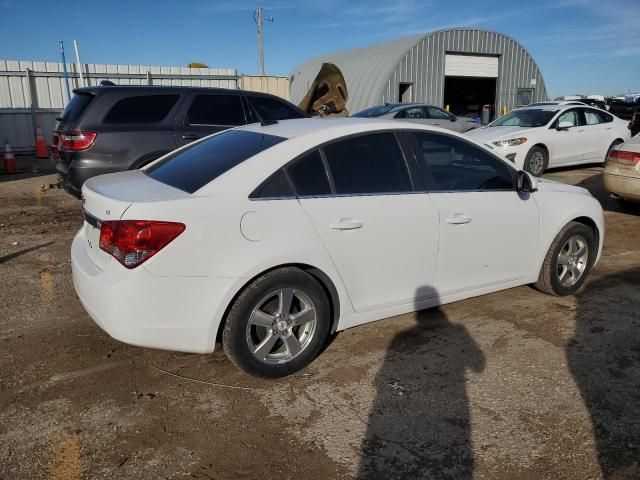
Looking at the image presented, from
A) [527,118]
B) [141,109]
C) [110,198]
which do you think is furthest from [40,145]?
[110,198]

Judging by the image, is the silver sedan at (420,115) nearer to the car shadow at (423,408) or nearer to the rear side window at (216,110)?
the rear side window at (216,110)

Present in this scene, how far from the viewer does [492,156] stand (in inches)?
165

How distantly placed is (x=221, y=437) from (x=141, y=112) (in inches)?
210

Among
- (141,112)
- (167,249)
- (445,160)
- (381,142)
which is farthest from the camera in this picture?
(141,112)

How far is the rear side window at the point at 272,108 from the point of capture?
26.1 feet

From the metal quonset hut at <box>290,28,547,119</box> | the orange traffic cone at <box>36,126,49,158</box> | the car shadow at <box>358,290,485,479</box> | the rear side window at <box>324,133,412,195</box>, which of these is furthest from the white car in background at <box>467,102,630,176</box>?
the metal quonset hut at <box>290,28,547,119</box>

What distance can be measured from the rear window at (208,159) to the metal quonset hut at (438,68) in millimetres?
21179

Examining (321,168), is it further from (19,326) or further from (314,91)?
(314,91)

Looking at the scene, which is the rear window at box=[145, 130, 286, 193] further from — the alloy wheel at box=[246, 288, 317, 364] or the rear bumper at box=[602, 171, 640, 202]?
the rear bumper at box=[602, 171, 640, 202]

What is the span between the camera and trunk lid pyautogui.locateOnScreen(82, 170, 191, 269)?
3033 millimetres

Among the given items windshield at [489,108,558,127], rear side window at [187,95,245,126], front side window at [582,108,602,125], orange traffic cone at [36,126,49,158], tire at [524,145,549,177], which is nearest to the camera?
rear side window at [187,95,245,126]

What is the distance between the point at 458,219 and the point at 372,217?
0.75 meters

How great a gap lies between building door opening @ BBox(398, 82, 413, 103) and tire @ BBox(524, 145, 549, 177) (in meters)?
14.6

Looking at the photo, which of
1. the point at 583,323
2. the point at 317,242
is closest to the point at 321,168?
the point at 317,242
